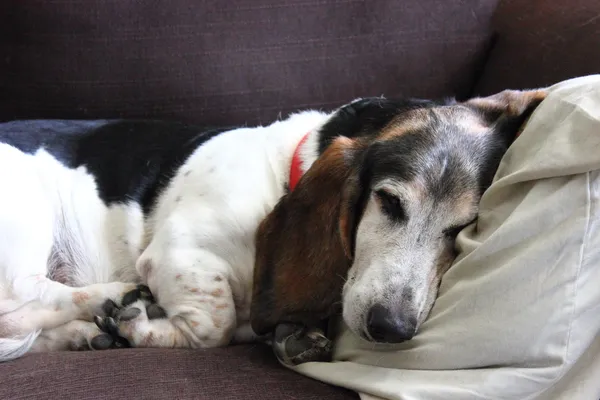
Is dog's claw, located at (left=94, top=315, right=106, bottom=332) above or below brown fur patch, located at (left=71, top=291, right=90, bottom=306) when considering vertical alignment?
below

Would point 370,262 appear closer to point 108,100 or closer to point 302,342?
point 302,342

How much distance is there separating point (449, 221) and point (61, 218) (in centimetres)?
135

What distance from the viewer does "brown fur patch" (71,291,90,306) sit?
1867 mm

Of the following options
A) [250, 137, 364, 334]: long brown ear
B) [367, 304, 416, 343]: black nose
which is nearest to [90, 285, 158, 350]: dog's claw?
[250, 137, 364, 334]: long brown ear

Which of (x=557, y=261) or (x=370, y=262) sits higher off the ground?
(x=557, y=261)

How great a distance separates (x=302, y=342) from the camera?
1596mm

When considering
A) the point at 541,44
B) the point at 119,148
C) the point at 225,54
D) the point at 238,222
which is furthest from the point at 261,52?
the point at 541,44

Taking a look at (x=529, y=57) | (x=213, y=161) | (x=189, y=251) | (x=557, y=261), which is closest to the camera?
(x=557, y=261)

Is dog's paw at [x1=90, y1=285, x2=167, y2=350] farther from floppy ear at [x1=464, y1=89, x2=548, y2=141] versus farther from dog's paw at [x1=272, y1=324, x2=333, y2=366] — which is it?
floppy ear at [x1=464, y1=89, x2=548, y2=141]

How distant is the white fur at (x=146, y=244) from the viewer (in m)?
1.80

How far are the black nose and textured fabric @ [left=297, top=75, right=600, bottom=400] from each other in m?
0.04

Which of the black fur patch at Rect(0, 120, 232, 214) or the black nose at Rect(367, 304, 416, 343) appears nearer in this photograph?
the black nose at Rect(367, 304, 416, 343)

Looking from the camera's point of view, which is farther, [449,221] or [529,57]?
[529,57]

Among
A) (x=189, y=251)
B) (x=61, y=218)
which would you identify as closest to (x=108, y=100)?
(x=61, y=218)
